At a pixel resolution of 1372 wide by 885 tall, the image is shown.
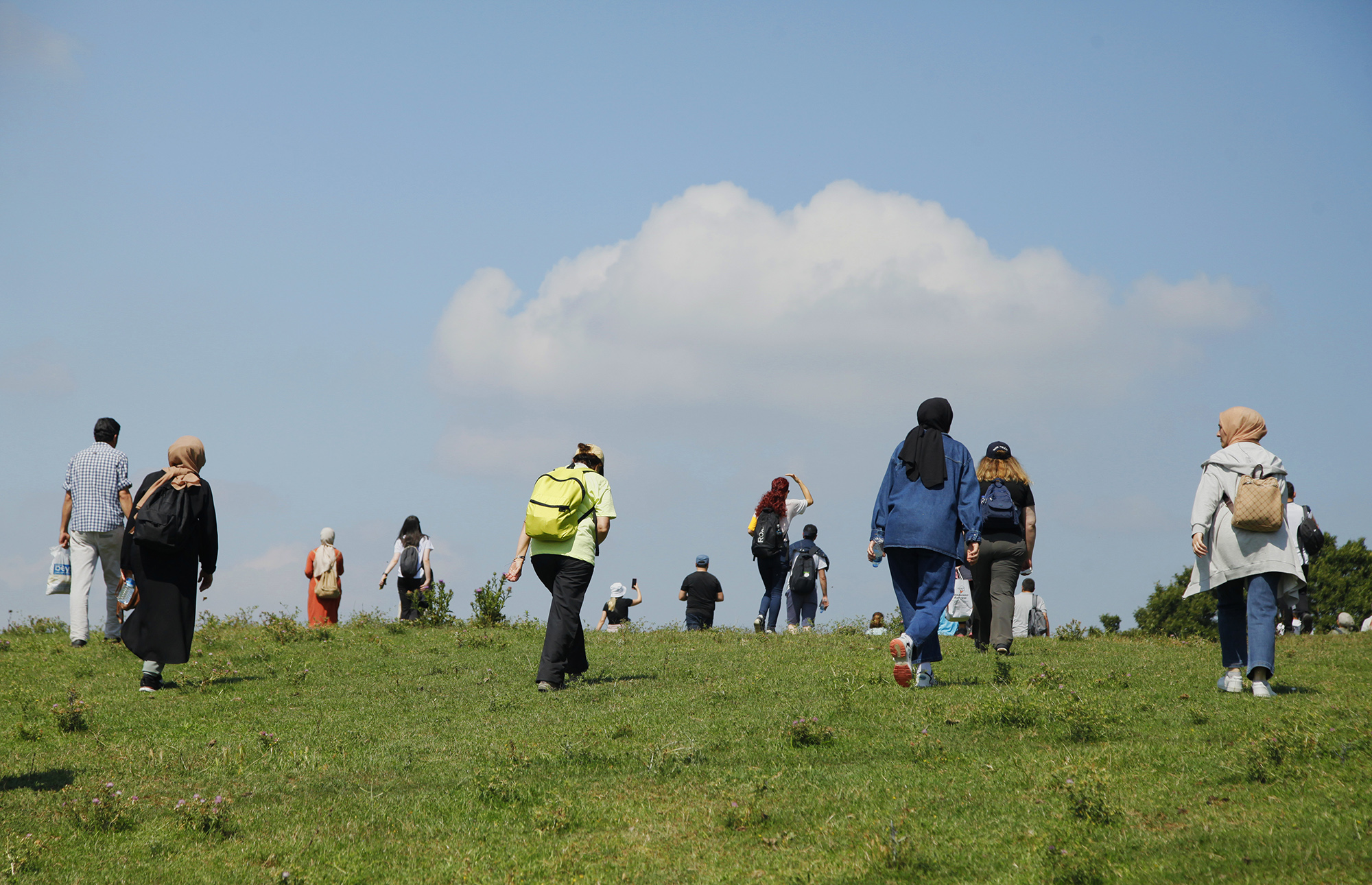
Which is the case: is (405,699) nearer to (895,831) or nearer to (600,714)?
(600,714)

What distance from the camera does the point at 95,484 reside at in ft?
45.6

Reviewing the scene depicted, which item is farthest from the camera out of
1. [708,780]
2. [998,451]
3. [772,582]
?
[772,582]

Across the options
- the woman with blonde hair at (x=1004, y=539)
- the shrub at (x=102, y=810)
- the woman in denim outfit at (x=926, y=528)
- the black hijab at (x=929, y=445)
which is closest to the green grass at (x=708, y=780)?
the shrub at (x=102, y=810)

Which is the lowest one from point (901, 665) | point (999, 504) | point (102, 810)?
point (102, 810)

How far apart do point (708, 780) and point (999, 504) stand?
6748 millimetres

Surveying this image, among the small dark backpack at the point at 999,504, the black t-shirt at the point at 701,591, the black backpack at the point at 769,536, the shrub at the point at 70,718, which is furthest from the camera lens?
the black t-shirt at the point at 701,591

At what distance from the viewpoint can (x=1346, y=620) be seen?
26906 millimetres

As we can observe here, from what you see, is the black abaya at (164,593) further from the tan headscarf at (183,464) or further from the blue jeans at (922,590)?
the blue jeans at (922,590)

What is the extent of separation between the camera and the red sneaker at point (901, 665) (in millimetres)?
8875

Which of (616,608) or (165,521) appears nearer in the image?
(165,521)

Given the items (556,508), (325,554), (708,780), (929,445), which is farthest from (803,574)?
(708,780)

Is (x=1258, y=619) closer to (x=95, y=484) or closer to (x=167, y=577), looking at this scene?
(x=167, y=577)

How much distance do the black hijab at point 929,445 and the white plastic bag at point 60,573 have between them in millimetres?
10704

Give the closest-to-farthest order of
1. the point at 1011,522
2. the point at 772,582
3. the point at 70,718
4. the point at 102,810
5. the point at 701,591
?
the point at 102,810, the point at 70,718, the point at 1011,522, the point at 772,582, the point at 701,591
